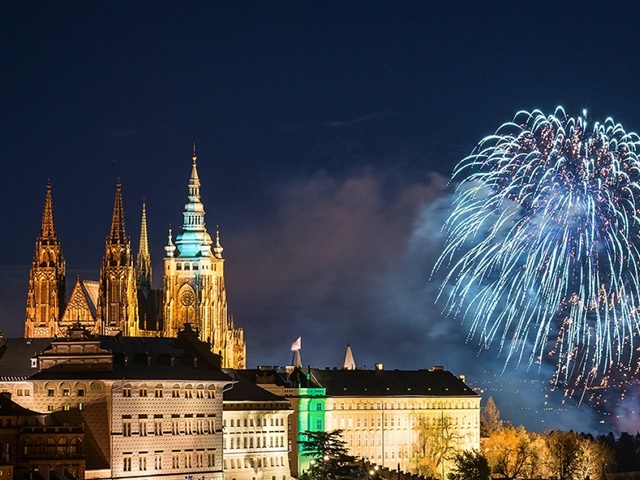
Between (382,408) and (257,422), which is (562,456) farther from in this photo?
(257,422)

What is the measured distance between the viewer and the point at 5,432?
115 m

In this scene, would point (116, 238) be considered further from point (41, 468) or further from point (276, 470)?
point (41, 468)

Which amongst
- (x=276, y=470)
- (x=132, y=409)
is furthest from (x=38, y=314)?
(x=132, y=409)

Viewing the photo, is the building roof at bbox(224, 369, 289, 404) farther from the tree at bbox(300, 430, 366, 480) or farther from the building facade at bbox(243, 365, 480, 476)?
the building facade at bbox(243, 365, 480, 476)

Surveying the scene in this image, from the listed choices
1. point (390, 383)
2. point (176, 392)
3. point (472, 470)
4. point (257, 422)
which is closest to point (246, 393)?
point (257, 422)

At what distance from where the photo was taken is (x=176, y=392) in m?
126

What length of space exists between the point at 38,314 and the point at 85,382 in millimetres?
61687

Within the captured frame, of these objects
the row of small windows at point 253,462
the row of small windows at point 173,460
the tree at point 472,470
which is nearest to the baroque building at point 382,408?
the row of small windows at point 253,462

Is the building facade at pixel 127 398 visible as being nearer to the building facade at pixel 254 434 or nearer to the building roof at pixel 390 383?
the building facade at pixel 254 434

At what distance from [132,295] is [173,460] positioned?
192 ft

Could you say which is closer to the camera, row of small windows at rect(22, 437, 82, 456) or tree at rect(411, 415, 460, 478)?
row of small windows at rect(22, 437, 82, 456)

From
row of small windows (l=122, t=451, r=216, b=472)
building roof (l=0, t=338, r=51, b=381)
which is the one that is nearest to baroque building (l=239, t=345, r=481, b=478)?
row of small windows (l=122, t=451, r=216, b=472)

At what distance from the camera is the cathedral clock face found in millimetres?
188625

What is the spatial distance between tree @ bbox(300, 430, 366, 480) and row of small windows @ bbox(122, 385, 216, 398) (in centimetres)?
1015
